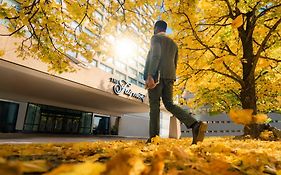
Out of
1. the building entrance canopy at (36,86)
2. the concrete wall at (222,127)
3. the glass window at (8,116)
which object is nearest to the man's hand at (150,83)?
the building entrance canopy at (36,86)

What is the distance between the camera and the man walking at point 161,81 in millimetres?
3703

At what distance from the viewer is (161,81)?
400 cm

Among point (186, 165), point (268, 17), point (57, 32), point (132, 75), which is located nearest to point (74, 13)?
point (57, 32)

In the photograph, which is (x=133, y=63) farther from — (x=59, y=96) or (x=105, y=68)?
(x=59, y=96)

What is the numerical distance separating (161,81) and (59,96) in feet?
56.1

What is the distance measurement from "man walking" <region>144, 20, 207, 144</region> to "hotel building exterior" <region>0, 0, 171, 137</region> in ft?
11.4

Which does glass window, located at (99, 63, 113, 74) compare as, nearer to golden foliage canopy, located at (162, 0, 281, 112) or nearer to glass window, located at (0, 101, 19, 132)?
glass window, located at (0, 101, 19, 132)

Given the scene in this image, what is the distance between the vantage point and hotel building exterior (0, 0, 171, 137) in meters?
12.4

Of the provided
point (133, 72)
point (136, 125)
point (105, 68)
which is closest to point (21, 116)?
point (136, 125)

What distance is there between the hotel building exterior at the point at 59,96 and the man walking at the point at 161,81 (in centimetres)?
347

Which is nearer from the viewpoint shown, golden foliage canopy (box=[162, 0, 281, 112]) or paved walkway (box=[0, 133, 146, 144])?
golden foliage canopy (box=[162, 0, 281, 112])

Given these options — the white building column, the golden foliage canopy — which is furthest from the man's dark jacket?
the white building column

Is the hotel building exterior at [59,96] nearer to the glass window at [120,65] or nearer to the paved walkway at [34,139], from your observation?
the paved walkway at [34,139]

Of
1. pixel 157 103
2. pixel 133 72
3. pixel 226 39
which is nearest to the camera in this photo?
pixel 157 103
